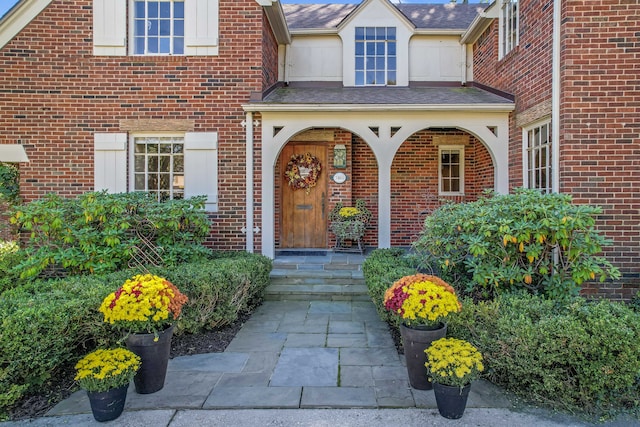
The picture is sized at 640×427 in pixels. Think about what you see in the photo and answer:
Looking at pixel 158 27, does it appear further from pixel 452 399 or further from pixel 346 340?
pixel 452 399

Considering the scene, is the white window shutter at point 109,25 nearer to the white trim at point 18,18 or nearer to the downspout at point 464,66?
the white trim at point 18,18

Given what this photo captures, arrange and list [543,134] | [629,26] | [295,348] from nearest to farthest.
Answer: [295,348]
[629,26]
[543,134]

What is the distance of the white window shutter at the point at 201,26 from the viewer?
6938mm

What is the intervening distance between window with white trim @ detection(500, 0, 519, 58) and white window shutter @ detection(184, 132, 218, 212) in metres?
5.65

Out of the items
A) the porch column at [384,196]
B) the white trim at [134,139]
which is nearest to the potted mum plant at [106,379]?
the white trim at [134,139]

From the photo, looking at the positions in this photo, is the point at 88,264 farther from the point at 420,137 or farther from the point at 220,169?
the point at 420,137

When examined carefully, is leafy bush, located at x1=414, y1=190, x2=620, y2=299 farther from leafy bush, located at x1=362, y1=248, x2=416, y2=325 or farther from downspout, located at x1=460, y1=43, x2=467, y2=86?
downspout, located at x1=460, y1=43, x2=467, y2=86

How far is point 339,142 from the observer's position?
8.80 metres

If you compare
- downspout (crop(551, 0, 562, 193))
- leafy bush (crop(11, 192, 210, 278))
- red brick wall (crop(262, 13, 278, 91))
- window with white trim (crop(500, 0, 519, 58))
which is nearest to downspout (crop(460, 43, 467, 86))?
window with white trim (crop(500, 0, 519, 58))

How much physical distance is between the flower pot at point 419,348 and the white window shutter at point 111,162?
582 centimetres

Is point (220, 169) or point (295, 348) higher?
point (220, 169)

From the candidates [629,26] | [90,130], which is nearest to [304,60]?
[90,130]

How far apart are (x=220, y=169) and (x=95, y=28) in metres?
3.34

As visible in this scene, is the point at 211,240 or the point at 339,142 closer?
the point at 211,240
